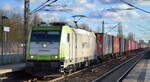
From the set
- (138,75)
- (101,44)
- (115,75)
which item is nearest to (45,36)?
(115,75)

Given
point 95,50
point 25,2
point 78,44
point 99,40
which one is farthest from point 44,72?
point 99,40

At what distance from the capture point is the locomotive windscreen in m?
23.6

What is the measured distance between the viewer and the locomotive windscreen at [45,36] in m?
23.6

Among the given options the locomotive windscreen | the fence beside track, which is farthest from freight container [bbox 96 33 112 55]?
the locomotive windscreen

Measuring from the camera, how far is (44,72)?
22859 millimetres

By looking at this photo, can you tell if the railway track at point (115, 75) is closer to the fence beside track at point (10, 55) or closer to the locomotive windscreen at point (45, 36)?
the locomotive windscreen at point (45, 36)

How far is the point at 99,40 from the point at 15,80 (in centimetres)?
2048

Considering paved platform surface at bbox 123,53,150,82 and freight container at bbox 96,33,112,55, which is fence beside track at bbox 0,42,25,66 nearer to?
freight container at bbox 96,33,112,55

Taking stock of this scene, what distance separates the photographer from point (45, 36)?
2373 cm

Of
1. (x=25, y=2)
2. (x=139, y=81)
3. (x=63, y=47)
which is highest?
(x=25, y=2)

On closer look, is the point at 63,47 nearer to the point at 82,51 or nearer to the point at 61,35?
the point at 61,35

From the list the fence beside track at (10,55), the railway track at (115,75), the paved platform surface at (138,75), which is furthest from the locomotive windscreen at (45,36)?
the fence beside track at (10,55)

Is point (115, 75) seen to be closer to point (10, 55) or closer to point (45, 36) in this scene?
point (45, 36)

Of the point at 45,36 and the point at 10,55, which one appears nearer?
the point at 45,36
